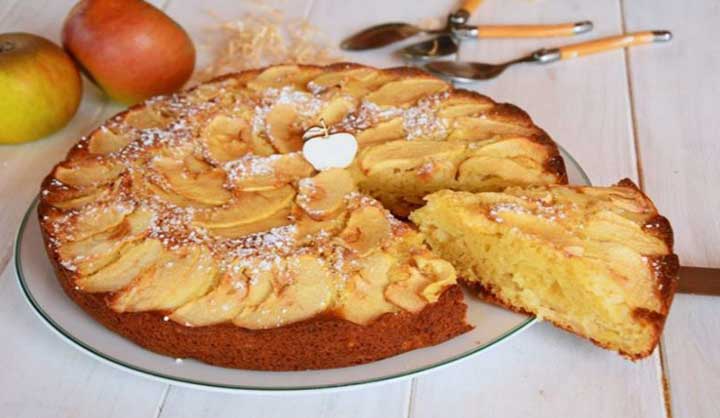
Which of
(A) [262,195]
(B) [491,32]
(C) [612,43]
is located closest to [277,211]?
(A) [262,195]

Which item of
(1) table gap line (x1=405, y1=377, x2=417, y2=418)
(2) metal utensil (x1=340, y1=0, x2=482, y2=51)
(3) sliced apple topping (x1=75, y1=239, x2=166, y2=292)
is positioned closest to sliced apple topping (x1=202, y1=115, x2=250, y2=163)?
(3) sliced apple topping (x1=75, y1=239, x2=166, y2=292)

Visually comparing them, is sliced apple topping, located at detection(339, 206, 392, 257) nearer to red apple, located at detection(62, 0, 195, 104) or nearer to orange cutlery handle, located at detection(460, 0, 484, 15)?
red apple, located at detection(62, 0, 195, 104)

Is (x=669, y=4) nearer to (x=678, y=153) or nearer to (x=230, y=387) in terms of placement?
(x=678, y=153)

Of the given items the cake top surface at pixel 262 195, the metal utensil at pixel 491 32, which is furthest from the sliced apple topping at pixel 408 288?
the metal utensil at pixel 491 32

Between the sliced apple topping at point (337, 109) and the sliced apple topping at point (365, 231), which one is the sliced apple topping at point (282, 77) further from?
the sliced apple topping at point (365, 231)

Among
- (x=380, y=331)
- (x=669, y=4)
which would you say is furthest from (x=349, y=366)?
(x=669, y=4)
